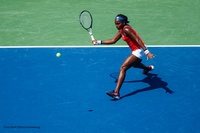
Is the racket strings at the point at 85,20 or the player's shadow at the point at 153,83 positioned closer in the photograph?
the player's shadow at the point at 153,83

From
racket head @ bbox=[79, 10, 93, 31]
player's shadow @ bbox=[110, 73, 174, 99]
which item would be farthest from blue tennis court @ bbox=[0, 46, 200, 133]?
racket head @ bbox=[79, 10, 93, 31]

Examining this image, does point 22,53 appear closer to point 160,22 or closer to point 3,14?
point 3,14

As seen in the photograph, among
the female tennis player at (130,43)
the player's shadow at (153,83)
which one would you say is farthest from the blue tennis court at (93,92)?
the female tennis player at (130,43)

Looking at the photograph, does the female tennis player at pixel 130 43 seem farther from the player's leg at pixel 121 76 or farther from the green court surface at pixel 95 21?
the green court surface at pixel 95 21

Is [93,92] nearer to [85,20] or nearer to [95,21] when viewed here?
[85,20]

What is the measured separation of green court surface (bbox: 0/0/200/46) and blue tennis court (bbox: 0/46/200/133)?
30.7 inches

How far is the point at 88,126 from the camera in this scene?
6.89m

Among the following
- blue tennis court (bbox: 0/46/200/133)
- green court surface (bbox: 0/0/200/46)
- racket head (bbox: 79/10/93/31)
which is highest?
racket head (bbox: 79/10/93/31)

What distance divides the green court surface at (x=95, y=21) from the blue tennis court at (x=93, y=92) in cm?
78

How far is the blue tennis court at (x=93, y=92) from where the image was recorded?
6934mm

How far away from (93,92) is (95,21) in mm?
4731

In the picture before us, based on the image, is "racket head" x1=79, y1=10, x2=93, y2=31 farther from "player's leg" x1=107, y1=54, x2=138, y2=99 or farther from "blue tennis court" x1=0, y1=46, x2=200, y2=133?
"player's leg" x1=107, y1=54, x2=138, y2=99

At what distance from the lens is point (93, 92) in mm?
7980

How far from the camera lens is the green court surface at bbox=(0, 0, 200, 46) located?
10719 millimetres
